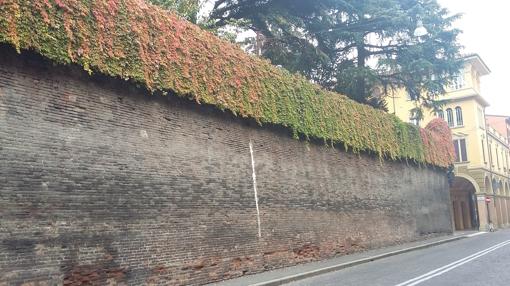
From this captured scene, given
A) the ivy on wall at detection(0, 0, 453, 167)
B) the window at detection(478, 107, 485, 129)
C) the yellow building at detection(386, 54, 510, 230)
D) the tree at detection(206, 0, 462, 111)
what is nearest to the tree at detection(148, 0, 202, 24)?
the tree at detection(206, 0, 462, 111)

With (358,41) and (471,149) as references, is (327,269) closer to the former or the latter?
(358,41)

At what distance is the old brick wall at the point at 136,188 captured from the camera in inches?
350

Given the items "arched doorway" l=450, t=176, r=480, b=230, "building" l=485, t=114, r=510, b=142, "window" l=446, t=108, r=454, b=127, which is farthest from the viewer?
"building" l=485, t=114, r=510, b=142

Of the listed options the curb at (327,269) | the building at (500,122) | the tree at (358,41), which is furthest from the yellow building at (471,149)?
the curb at (327,269)

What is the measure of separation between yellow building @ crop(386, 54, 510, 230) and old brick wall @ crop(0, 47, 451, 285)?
36.1m

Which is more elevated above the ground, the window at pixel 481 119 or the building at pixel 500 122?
the building at pixel 500 122

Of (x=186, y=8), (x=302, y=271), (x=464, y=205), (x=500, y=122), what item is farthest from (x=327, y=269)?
(x=500, y=122)

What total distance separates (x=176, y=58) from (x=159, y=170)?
9.02 ft

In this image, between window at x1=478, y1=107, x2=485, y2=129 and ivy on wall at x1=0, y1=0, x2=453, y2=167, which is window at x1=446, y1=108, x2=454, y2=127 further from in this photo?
ivy on wall at x1=0, y1=0, x2=453, y2=167

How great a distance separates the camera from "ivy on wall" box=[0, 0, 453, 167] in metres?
9.50

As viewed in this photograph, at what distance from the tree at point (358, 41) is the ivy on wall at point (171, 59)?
465 cm

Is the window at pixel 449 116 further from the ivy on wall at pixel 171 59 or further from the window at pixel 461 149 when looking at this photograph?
the ivy on wall at pixel 171 59

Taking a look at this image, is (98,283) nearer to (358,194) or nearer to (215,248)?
(215,248)

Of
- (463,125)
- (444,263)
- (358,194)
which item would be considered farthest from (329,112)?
(463,125)
